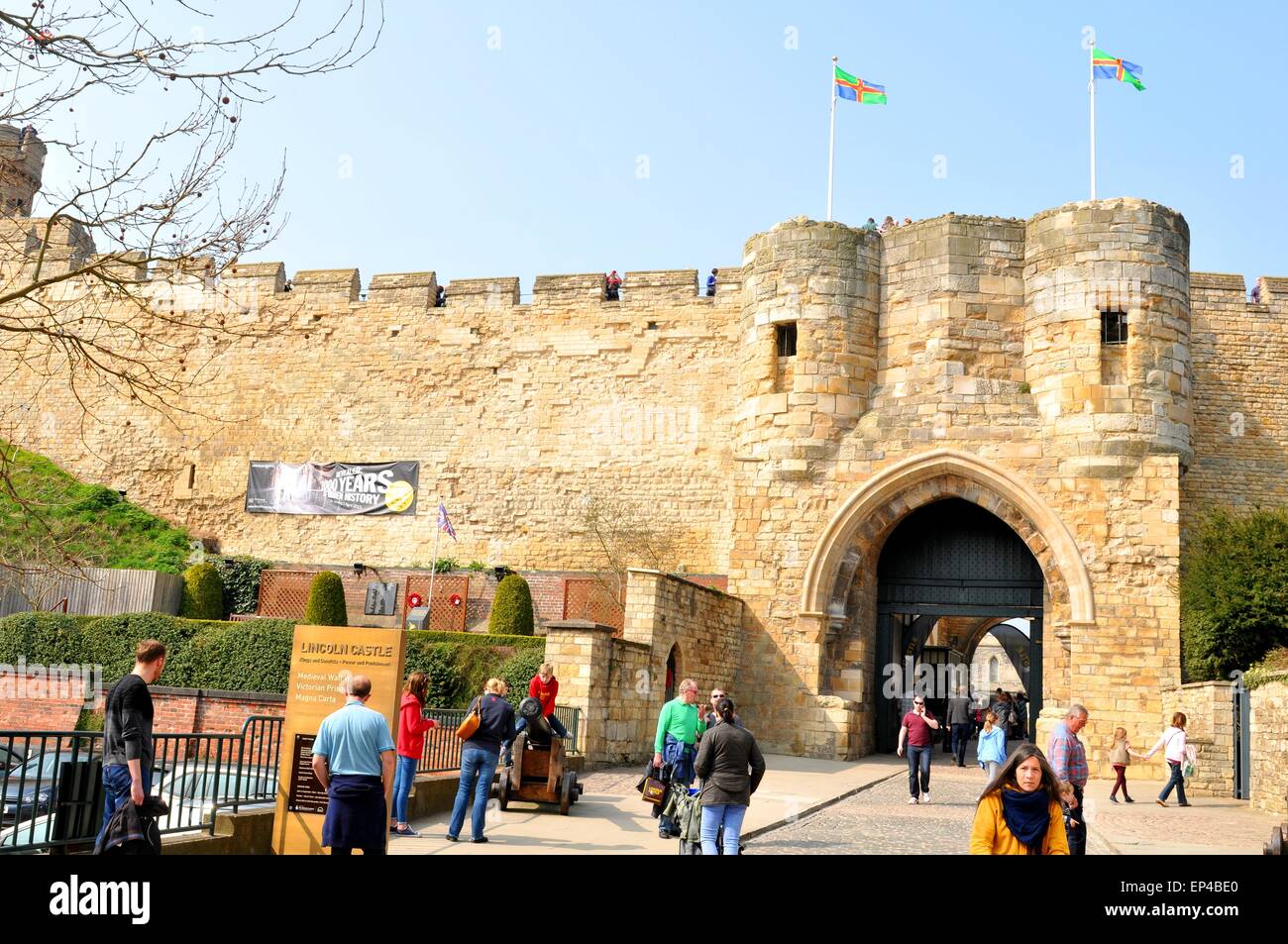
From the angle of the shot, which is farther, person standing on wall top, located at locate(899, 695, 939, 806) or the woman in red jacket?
person standing on wall top, located at locate(899, 695, 939, 806)

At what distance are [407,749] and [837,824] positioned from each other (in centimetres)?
367

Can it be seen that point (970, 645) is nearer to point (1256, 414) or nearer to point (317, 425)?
point (1256, 414)

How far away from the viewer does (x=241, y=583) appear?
2359 centimetres

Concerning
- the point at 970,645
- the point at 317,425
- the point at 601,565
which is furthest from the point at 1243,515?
the point at 317,425

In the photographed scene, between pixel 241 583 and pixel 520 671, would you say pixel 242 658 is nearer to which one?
pixel 520 671

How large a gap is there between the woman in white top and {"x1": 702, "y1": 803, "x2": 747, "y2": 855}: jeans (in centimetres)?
759

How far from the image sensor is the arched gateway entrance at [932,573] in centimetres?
1666

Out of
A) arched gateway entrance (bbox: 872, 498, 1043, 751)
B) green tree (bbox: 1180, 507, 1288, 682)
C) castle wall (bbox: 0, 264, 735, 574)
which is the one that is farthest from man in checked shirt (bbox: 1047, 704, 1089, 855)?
castle wall (bbox: 0, 264, 735, 574)

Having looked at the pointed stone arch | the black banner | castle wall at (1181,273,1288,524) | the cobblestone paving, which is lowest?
the cobblestone paving

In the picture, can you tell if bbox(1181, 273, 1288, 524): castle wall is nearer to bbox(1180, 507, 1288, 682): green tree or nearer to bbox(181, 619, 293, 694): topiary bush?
bbox(1180, 507, 1288, 682): green tree

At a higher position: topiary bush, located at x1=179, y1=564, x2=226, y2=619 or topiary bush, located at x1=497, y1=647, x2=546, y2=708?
topiary bush, located at x1=179, y1=564, x2=226, y2=619

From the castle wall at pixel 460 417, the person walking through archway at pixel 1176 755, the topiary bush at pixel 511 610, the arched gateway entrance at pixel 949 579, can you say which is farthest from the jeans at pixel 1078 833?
the castle wall at pixel 460 417

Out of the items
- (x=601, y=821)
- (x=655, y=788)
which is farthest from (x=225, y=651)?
(x=655, y=788)

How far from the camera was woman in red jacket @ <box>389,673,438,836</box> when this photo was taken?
7.95 metres
